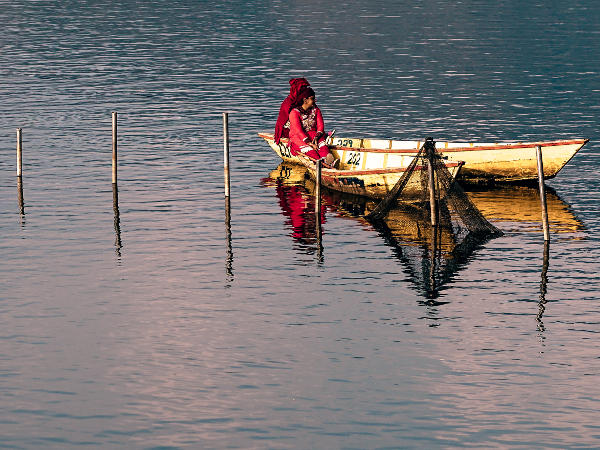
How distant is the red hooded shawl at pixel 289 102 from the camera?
44531 millimetres

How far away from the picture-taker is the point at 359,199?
42844 millimetres

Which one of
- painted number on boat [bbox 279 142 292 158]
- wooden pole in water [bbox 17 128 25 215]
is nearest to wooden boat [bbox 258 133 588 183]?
painted number on boat [bbox 279 142 292 158]

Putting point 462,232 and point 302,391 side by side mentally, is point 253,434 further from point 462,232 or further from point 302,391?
point 462,232

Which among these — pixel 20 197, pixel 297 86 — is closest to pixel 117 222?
pixel 20 197

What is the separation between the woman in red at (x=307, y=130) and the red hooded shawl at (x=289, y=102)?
0.16m

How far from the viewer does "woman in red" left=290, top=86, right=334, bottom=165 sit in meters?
44.6

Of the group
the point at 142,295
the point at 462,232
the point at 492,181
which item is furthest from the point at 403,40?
the point at 142,295

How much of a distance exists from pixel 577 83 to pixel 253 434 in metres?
52.8

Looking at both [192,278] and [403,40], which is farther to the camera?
[403,40]

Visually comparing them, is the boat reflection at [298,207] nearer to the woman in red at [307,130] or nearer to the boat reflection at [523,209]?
the woman in red at [307,130]

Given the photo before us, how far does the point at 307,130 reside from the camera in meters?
45.7

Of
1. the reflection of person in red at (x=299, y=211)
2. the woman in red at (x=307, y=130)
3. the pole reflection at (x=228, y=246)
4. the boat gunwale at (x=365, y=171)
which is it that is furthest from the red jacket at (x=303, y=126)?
the pole reflection at (x=228, y=246)

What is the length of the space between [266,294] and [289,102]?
15.4 meters

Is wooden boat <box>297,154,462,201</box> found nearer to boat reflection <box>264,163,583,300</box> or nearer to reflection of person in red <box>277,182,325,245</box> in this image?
boat reflection <box>264,163,583,300</box>
